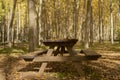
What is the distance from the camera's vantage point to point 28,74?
31.2 feet

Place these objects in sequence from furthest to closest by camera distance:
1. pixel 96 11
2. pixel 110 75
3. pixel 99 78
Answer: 1. pixel 96 11
2. pixel 110 75
3. pixel 99 78

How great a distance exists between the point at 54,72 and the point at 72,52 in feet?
3.33

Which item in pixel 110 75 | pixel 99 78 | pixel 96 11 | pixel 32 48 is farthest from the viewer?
pixel 96 11

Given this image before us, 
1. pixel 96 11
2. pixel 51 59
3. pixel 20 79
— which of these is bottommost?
pixel 20 79

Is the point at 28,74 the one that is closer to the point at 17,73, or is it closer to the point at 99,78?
the point at 17,73

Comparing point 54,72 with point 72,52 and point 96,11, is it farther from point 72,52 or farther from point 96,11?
point 96,11

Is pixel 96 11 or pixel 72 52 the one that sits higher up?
pixel 96 11

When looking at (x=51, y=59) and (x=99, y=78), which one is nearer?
(x=99, y=78)

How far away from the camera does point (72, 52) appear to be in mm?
9852

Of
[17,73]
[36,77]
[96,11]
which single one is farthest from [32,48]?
[96,11]

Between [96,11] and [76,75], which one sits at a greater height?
[96,11]

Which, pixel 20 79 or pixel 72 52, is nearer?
pixel 20 79

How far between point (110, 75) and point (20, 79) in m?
3.15

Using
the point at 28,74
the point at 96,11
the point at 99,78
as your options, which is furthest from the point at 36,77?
the point at 96,11
